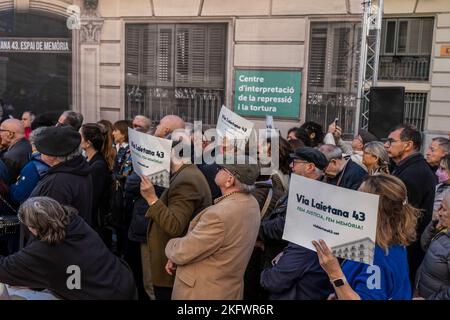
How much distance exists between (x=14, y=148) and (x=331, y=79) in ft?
16.3

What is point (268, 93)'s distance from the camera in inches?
299

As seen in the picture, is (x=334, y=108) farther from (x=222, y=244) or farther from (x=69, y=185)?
(x=222, y=244)

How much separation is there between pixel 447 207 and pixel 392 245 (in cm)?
77

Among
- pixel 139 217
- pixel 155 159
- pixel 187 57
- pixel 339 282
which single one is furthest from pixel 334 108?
pixel 339 282

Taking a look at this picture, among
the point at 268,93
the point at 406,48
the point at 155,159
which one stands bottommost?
the point at 155,159

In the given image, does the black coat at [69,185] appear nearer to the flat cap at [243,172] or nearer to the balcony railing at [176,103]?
the flat cap at [243,172]

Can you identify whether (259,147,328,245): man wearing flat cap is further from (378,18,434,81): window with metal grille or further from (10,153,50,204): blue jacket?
(378,18,434,81): window with metal grille

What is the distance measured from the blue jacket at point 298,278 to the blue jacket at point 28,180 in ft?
6.87

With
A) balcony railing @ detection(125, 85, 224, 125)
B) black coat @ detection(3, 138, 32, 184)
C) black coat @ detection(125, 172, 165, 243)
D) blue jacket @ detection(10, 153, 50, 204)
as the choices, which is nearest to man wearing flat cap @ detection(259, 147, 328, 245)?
black coat @ detection(125, 172, 165, 243)

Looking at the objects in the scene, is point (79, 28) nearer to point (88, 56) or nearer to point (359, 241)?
point (88, 56)

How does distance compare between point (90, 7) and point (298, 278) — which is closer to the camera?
point (298, 278)

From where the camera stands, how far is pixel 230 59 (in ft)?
25.7

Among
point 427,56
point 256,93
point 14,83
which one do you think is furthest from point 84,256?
point 427,56

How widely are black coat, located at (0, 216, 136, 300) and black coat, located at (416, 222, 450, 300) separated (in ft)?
5.73
